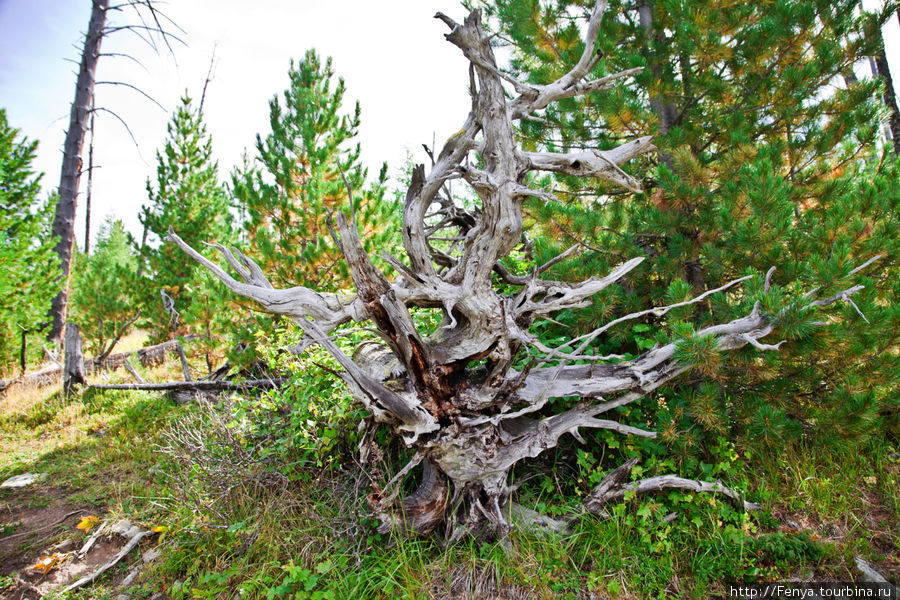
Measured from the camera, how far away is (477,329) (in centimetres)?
291

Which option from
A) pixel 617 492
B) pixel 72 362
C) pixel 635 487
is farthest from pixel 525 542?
pixel 72 362

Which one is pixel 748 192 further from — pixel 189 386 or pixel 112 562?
pixel 189 386

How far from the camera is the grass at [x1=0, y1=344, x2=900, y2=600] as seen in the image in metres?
2.62

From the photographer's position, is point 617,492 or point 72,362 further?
point 72,362

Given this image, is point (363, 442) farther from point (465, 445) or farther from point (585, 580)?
point (585, 580)

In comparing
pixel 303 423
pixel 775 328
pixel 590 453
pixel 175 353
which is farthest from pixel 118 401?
pixel 775 328

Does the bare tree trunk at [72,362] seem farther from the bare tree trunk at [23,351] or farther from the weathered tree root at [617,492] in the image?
the weathered tree root at [617,492]

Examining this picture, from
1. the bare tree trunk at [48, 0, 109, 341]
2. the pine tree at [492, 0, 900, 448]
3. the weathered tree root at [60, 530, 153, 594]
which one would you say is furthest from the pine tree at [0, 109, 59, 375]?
the pine tree at [492, 0, 900, 448]

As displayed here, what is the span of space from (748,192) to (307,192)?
485 centimetres

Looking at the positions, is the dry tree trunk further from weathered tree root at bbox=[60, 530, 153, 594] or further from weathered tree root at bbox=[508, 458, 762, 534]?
weathered tree root at bbox=[60, 530, 153, 594]

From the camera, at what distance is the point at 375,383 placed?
259 cm

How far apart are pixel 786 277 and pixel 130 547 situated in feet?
17.9

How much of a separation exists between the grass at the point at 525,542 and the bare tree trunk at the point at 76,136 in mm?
5858

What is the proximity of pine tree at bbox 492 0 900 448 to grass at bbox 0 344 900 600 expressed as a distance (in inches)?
22.9
